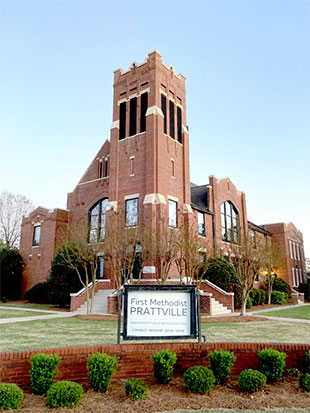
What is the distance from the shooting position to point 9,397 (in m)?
4.38

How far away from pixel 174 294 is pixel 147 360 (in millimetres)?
1255

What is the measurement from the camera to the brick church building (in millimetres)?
24703

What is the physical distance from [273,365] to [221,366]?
0.88 meters

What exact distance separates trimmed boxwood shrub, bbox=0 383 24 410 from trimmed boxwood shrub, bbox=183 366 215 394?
7.78 feet

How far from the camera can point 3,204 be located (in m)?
42.1

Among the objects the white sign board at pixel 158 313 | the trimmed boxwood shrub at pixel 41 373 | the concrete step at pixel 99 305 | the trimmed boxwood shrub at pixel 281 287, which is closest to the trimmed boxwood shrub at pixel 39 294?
the concrete step at pixel 99 305

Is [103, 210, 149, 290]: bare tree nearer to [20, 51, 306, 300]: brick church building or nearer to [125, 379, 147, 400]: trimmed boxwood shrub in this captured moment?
[20, 51, 306, 300]: brick church building

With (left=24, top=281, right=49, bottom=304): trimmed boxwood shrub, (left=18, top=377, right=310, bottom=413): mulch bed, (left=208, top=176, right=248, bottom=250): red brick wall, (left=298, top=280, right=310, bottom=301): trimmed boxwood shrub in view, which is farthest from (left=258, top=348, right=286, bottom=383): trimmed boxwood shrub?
(left=298, top=280, right=310, bottom=301): trimmed boxwood shrub

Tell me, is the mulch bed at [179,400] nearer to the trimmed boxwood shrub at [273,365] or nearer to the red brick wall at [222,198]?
the trimmed boxwood shrub at [273,365]

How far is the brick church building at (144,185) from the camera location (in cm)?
2470

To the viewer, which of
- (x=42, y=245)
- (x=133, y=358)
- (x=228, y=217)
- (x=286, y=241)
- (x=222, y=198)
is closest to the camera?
(x=133, y=358)

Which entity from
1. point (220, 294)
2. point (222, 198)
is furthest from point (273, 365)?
point (222, 198)

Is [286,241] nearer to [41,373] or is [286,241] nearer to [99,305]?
[99,305]

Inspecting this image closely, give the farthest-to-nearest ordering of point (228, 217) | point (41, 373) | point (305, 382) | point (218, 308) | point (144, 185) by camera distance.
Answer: point (228, 217)
point (144, 185)
point (218, 308)
point (305, 382)
point (41, 373)
